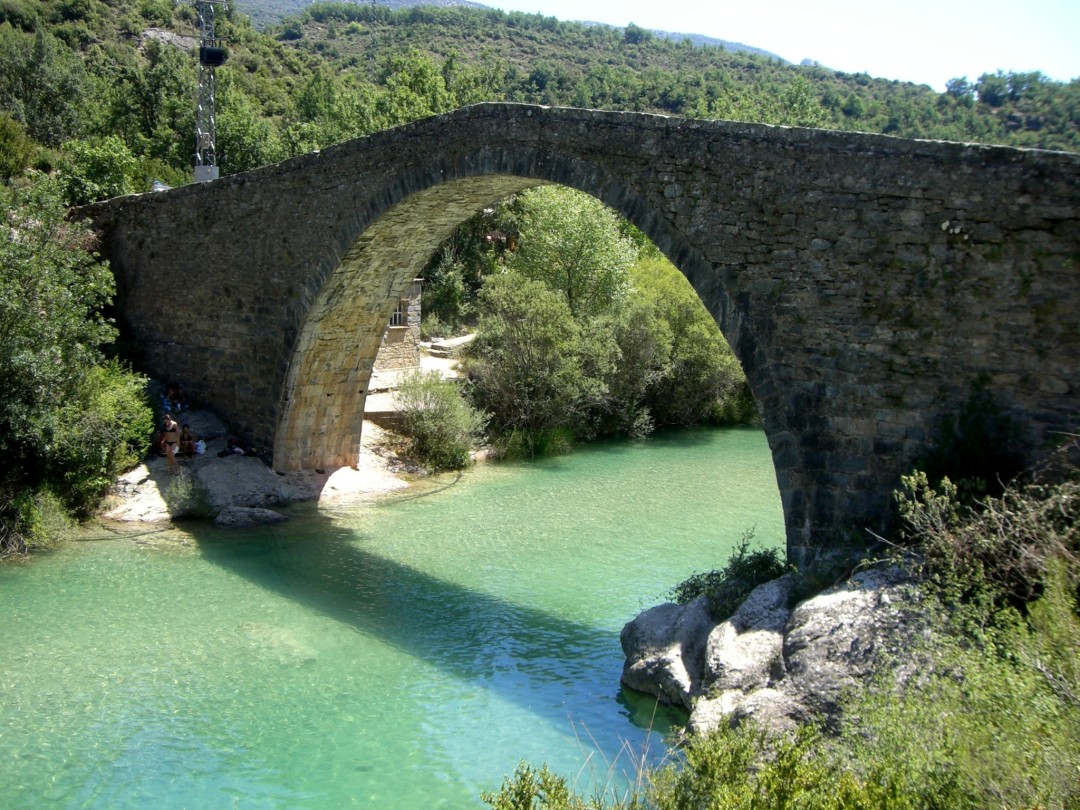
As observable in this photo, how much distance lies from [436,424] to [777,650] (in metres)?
9.74

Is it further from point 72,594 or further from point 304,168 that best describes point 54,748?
point 304,168

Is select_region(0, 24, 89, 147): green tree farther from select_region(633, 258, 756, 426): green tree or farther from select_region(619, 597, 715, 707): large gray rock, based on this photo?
select_region(619, 597, 715, 707): large gray rock

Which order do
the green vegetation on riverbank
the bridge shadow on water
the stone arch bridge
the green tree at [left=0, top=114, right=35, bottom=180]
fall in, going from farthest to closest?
the green tree at [left=0, top=114, right=35, bottom=180] → the bridge shadow on water → the stone arch bridge → the green vegetation on riverbank

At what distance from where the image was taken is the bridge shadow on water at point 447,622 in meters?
8.07

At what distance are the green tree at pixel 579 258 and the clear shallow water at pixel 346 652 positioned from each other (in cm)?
722

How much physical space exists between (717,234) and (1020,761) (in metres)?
5.32

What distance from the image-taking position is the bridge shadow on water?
8.07 meters

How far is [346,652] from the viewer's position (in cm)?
901

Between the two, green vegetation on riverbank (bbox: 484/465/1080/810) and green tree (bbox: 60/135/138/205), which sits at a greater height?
green tree (bbox: 60/135/138/205)

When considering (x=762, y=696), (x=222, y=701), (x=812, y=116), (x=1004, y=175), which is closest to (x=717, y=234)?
(x=1004, y=175)

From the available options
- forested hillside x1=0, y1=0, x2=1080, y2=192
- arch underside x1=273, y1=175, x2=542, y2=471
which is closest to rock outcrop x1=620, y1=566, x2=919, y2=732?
arch underside x1=273, y1=175, x2=542, y2=471

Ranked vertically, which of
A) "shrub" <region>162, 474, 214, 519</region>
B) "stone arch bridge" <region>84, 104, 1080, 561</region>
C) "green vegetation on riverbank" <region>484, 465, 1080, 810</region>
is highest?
"stone arch bridge" <region>84, 104, 1080, 561</region>

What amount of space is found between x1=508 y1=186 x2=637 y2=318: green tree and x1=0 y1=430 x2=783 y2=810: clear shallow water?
23.7ft

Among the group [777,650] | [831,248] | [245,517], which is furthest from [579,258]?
[777,650]
